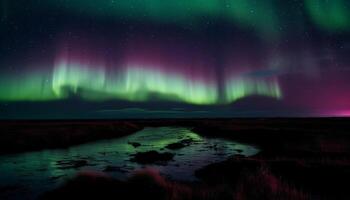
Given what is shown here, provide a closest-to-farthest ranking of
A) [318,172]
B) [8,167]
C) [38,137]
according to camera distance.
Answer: [318,172], [8,167], [38,137]

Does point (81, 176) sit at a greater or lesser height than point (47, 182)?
greater

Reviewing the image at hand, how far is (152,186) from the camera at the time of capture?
14.3 metres

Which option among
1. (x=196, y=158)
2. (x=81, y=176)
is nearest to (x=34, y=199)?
(x=81, y=176)

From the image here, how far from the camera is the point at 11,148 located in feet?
130

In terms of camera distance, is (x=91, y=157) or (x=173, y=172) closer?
(x=173, y=172)

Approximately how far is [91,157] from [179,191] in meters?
22.8

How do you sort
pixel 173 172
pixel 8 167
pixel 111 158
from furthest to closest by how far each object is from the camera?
1. pixel 111 158
2. pixel 8 167
3. pixel 173 172

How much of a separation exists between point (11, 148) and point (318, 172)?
38795 millimetres

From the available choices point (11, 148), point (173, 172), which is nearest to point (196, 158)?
point (173, 172)

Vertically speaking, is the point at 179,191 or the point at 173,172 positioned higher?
the point at 179,191

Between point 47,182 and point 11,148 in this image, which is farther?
point 11,148

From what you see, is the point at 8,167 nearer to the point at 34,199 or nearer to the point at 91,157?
the point at 91,157

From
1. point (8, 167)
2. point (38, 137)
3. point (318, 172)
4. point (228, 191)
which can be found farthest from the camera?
point (38, 137)

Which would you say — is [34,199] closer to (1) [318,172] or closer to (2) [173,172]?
(2) [173,172]
